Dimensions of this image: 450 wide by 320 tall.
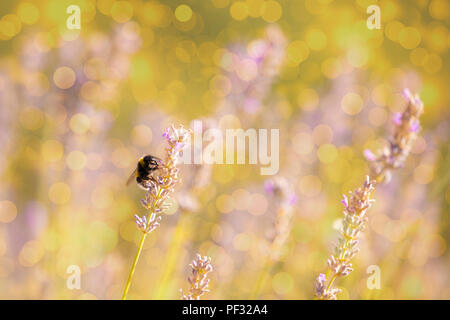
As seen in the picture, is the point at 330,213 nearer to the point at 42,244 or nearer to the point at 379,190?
the point at 379,190

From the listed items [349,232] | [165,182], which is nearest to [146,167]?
[165,182]

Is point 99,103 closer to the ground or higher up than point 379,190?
higher up

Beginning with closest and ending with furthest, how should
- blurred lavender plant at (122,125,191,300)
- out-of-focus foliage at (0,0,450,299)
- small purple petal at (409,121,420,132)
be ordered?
blurred lavender plant at (122,125,191,300) → small purple petal at (409,121,420,132) → out-of-focus foliage at (0,0,450,299)


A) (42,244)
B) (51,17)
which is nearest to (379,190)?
(42,244)

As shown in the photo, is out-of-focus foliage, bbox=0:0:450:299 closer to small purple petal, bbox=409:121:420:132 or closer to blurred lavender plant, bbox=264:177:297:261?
blurred lavender plant, bbox=264:177:297:261

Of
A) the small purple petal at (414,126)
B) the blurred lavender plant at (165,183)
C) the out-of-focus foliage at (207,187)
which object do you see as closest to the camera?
the blurred lavender plant at (165,183)

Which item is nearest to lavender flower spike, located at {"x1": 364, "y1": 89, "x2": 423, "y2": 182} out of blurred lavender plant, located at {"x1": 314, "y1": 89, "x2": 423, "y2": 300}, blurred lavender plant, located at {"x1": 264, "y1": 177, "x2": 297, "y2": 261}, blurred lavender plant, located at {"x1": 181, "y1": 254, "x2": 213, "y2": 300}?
blurred lavender plant, located at {"x1": 314, "y1": 89, "x2": 423, "y2": 300}

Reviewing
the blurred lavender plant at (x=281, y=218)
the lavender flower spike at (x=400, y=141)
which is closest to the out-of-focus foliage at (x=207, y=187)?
the blurred lavender plant at (x=281, y=218)

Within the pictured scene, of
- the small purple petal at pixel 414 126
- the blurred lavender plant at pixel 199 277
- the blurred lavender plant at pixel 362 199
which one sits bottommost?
the blurred lavender plant at pixel 199 277

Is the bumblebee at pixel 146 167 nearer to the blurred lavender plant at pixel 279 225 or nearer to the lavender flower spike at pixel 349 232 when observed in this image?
the blurred lavender plant at pixel 279 225
